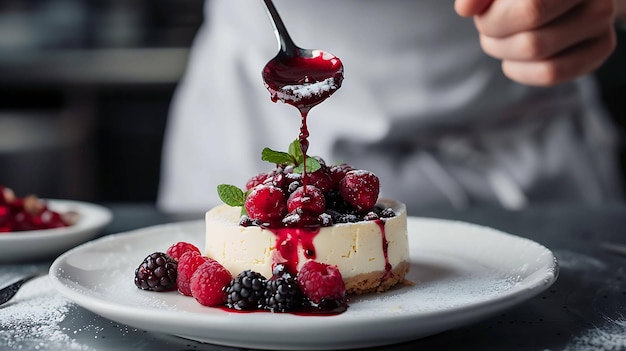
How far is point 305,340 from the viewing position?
100 cm

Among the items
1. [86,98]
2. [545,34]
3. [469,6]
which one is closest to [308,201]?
[469,6]

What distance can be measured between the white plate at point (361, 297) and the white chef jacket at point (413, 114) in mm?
539

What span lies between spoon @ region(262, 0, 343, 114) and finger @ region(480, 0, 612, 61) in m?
0.50

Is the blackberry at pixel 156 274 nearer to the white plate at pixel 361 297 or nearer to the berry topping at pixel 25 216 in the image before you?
the white plate at pixel 361 297

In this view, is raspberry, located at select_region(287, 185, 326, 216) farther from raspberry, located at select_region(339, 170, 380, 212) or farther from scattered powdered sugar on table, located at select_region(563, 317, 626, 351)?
scattered powdered sugar on table, located at select_region(563, 317, 626, 351)

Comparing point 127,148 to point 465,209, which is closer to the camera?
point 465,209

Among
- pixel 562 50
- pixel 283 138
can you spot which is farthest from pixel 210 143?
pixel 562 50

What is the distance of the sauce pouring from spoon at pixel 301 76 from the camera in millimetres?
1306

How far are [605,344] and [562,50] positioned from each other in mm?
866

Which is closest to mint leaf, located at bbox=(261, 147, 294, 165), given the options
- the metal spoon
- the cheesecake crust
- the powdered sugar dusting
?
the powdered sugar dusting

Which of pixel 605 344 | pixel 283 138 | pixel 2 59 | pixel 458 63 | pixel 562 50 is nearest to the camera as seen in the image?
pixel 605 344

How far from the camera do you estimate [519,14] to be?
64.0 inches

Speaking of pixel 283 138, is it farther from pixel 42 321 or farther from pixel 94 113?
pixel 94 113

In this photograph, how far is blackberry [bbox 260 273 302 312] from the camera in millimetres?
1159
